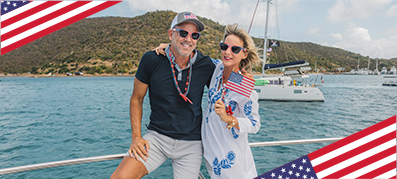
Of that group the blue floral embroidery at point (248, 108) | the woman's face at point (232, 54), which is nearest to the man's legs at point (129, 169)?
the blue floral embroidery at point (248, 108)

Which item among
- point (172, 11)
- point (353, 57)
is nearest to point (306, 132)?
point (172, 11)

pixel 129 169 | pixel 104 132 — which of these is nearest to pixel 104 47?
pixel 104 132

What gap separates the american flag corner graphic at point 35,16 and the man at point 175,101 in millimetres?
1545

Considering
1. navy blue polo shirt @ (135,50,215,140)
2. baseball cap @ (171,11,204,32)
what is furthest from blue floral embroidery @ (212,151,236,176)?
baseball cap @ (171,11,204,32)

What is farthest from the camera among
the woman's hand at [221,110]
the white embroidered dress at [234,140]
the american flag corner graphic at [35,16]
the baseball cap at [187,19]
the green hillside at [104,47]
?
the green hillside at [104,47]

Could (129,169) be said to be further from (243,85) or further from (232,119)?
(243,85)

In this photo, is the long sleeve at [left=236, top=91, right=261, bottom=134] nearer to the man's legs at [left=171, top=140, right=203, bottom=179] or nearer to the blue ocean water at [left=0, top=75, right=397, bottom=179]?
the man's legs at [left=171, top=140, right=203, bottom=179]

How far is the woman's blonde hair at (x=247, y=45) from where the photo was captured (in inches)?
78.3

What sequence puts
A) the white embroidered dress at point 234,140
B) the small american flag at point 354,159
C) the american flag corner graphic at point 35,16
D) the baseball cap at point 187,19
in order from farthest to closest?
the american flag corner graphic at point 35,16 < the baseball cap at point 187,19 < the small american flag at point 354,159 < the white embroidered dress at point 234,140

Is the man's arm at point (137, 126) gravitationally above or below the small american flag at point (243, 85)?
below

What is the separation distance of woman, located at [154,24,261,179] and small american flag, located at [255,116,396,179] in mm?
361

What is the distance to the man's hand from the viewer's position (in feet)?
6.50

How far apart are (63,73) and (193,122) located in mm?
97521

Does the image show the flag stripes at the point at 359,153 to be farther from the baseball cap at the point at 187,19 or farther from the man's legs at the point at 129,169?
the baseball cap at the point at 187,19
